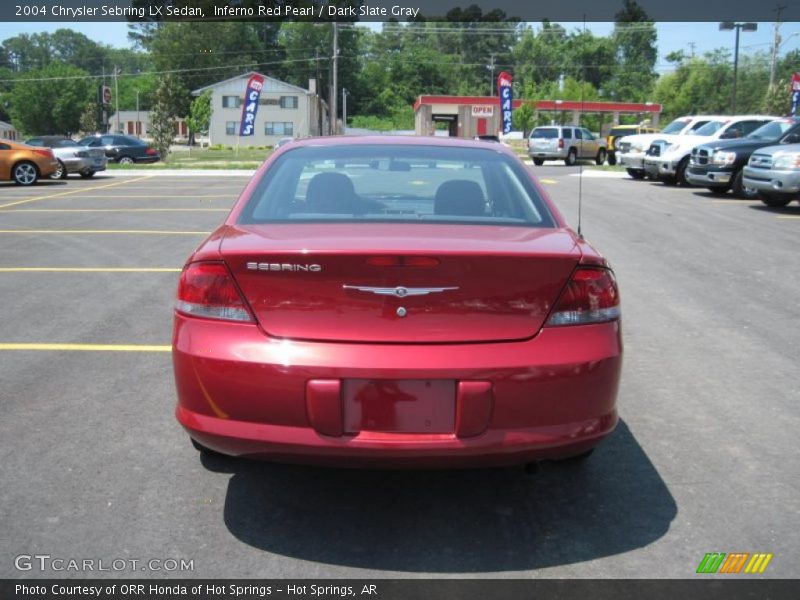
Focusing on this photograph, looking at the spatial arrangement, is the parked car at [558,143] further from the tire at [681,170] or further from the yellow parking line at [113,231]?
the yellow parking line at [113,231]

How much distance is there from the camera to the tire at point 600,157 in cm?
3891

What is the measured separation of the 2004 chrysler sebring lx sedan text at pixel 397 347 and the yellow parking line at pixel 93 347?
9.35 ft

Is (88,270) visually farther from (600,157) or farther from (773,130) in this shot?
(600,157)

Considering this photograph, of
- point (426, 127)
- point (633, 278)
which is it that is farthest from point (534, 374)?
point (426, 127)

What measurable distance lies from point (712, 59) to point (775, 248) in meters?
95.1

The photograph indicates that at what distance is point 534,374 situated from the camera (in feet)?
10.1

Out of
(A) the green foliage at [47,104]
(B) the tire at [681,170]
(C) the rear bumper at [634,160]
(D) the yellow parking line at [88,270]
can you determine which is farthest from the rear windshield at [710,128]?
(A) the green foliage at [47,104]

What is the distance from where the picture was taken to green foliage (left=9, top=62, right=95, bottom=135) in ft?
337

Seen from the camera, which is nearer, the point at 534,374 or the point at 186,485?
the point at 534,374

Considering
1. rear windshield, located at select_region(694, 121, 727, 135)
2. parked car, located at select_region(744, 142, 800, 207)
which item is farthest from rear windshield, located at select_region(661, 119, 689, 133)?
parked car, located at select_region(744, 142, 800, 207)

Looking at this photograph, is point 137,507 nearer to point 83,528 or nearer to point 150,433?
point 83,528

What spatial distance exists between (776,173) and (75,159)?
66.6 feet

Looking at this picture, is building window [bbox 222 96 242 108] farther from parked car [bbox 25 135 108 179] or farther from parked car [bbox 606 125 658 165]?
parked car [bbox 25 135 108 179]

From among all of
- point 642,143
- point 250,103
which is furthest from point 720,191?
point 250,103
